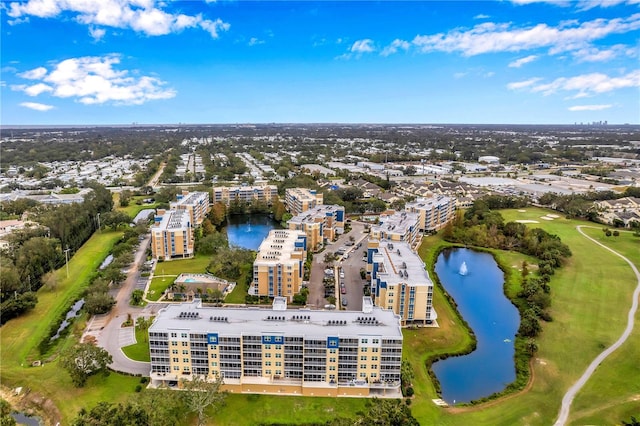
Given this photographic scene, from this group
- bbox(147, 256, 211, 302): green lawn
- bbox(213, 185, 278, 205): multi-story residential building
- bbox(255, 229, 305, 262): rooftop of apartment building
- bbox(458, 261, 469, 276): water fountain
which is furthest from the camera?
bbox(213, 185, 278, 205): multi-story residential building

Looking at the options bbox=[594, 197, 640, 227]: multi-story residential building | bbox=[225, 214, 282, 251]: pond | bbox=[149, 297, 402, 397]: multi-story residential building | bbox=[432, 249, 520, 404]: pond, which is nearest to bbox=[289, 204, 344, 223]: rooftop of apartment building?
bbox=[225, 214, 282, 251]: pond

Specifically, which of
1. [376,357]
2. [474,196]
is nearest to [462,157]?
[474,196]

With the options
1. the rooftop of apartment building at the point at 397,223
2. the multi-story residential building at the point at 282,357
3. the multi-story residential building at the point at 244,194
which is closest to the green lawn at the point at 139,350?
the multi-story residential building at the point at 282,357

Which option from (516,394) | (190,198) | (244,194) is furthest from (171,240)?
(516,394)

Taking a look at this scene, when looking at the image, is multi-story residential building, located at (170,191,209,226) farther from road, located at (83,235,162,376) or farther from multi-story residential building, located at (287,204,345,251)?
road, located at (83,235,162,376)

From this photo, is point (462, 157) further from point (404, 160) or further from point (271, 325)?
point (271, 325)

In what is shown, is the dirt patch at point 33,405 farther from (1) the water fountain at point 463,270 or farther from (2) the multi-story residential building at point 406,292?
(1) the water fountain at point 463,270
